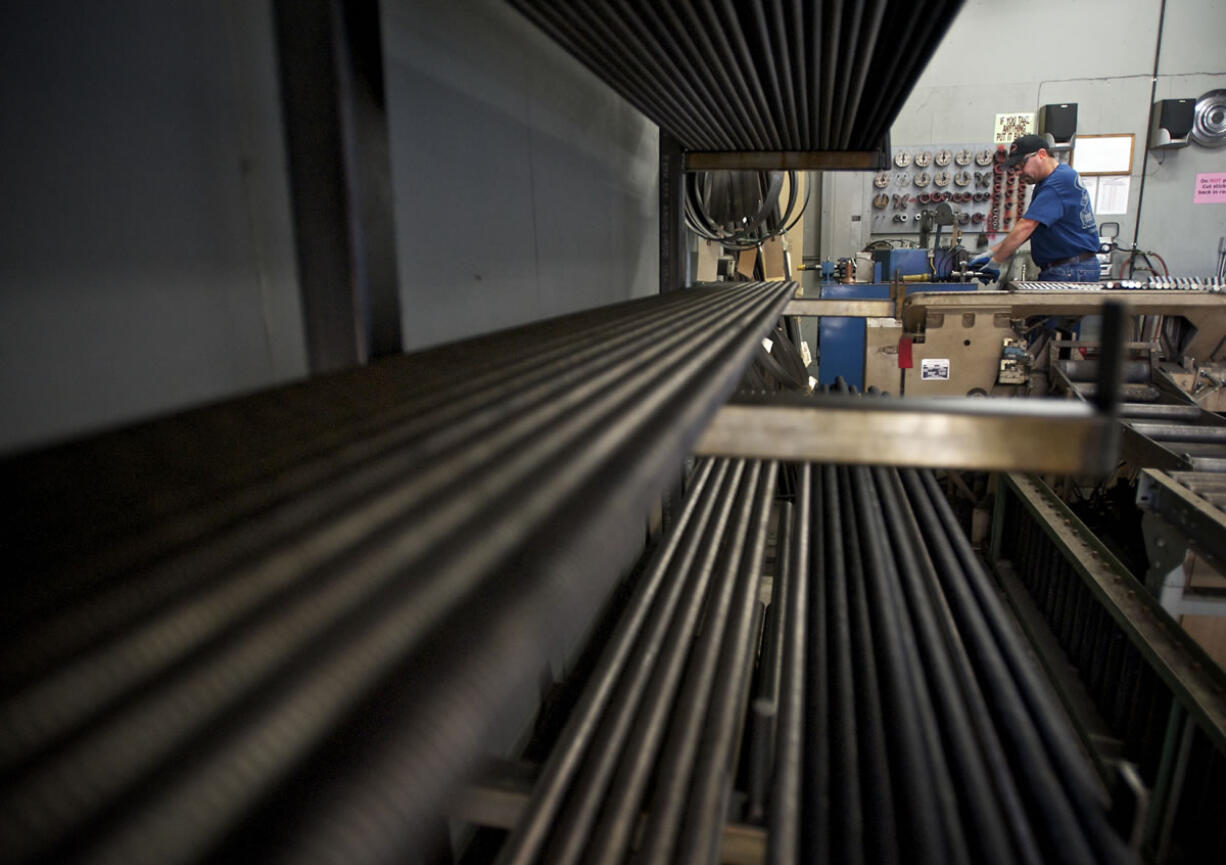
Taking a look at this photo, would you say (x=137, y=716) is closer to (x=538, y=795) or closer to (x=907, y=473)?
(x=538, y=795)

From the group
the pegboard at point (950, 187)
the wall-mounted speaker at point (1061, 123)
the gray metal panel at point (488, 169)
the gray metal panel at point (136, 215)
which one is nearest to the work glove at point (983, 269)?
the pegboard at point (950, 187)

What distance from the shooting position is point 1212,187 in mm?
4832

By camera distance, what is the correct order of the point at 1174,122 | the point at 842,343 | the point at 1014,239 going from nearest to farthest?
the point at 1014,239 < the point at 842,343 < the point at 1174,122

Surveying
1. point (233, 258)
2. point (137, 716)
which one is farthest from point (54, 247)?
point (137, 716)

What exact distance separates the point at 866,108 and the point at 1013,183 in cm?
474

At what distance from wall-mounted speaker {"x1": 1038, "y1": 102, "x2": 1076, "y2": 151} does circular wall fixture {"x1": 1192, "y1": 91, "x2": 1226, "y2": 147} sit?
0.76 m

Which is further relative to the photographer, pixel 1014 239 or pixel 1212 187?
pixel 1212 187

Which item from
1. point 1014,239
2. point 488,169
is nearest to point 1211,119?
point 1014,239

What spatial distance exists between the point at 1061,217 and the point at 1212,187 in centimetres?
283

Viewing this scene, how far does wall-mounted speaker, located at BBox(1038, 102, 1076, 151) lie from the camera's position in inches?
190

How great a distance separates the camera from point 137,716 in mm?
150

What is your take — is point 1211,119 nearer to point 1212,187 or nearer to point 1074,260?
point 1212,187

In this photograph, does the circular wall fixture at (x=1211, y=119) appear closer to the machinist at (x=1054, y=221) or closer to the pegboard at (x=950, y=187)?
the pegboard at (x=950, y=187)

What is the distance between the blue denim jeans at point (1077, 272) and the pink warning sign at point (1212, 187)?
254 centimetres
